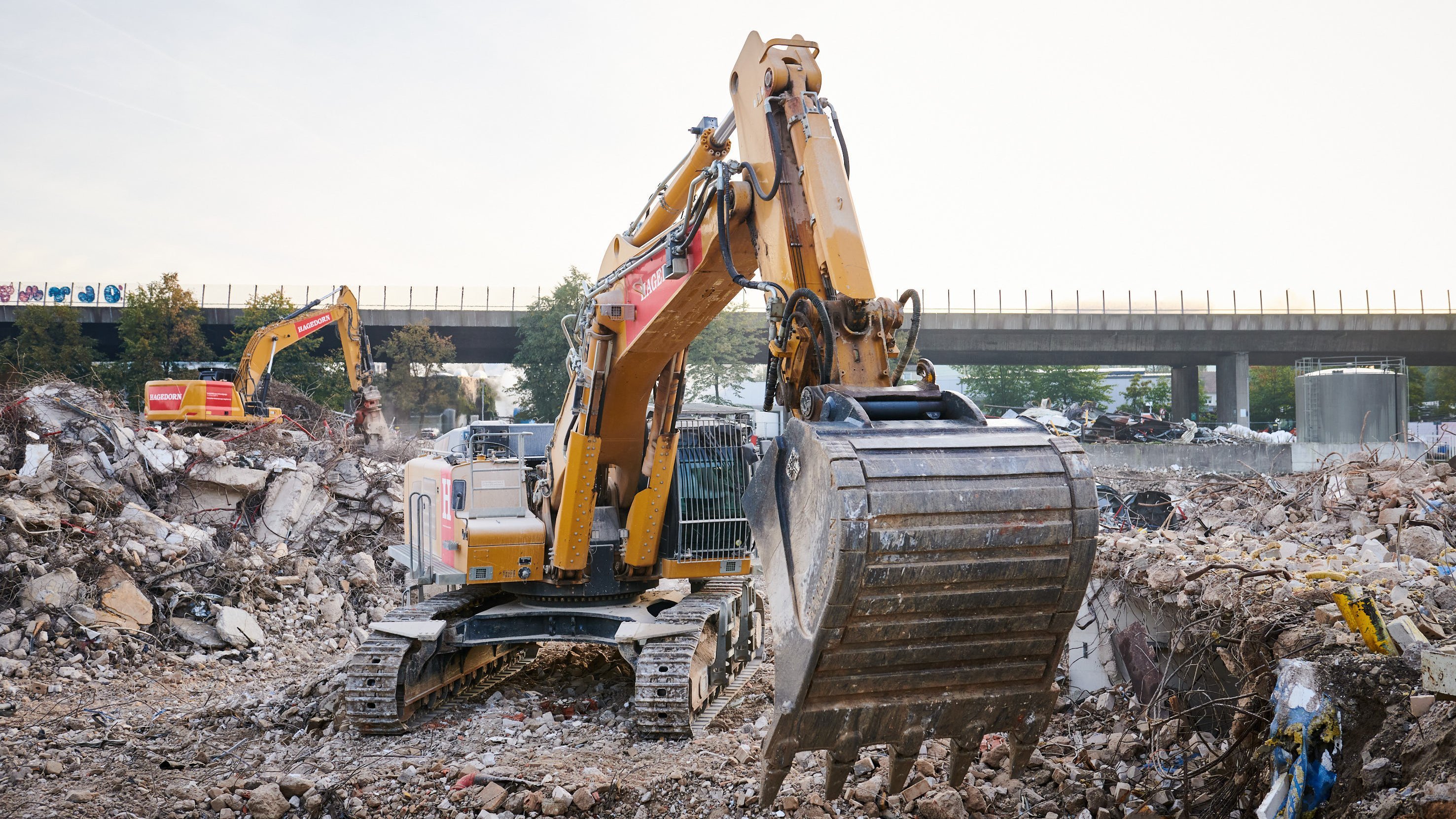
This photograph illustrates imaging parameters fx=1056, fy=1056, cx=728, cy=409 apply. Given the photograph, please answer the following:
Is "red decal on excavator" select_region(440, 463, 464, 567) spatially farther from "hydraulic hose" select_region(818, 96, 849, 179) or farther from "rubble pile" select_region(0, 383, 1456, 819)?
"hydraulic hose" select_region(818, 96, 849, 179)

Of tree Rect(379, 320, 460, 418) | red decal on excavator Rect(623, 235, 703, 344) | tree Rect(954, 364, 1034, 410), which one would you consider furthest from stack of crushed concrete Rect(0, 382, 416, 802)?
tree Rect(954, 364, 1034, 410)

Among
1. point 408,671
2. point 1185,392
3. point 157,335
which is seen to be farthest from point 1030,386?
point 408,671

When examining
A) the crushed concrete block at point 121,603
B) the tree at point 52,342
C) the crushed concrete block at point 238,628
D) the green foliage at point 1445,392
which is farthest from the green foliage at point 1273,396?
the crushed concrete block at point 121,603

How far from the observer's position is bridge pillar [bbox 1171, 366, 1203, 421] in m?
43.2

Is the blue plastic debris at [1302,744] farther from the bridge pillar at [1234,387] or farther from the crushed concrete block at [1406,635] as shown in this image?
the bridge pillar at [1234,387]

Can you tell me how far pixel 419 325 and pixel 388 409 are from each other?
11.0 feet

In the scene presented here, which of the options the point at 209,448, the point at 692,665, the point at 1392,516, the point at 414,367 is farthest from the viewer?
the point at 414,367

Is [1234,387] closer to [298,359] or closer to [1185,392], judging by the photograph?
[1185,392]

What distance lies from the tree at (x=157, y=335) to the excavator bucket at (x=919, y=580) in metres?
34.7

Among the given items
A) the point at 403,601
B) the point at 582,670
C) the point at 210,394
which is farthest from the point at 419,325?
the point at 582,670

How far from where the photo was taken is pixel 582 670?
919 centimetres

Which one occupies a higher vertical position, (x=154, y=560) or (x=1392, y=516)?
(x=1392, y=516)

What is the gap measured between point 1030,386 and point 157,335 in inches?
1412

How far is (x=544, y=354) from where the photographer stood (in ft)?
117
